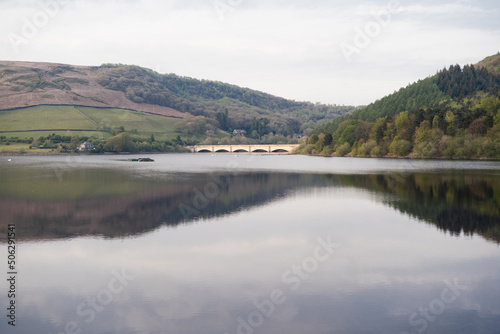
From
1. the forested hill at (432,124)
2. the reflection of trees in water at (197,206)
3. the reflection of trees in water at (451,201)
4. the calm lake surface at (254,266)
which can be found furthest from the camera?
the forested hill at (432,124)

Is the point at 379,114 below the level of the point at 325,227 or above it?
above

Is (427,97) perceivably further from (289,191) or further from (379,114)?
(289,191)

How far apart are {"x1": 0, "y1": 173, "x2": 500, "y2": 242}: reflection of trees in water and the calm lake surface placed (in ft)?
0.51

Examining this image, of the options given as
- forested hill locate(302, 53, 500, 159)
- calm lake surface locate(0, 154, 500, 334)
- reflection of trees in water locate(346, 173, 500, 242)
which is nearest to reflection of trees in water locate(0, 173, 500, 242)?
reflection of trees in water locate(346, 173, 500, 242)

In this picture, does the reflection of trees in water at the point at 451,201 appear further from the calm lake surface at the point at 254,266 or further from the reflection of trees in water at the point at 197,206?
the calm lake surface at the point at 254,266

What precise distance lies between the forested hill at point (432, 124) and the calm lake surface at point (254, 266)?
75.5 m

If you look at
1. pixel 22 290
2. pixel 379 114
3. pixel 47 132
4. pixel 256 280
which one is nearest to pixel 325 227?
pixel 256 280

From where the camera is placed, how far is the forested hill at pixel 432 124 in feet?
344

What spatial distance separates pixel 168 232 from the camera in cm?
2522

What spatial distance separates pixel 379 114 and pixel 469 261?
15811 centimetres

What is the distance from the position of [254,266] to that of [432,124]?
362ft

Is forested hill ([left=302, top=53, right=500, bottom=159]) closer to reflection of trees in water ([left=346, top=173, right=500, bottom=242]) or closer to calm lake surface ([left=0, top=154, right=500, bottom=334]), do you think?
reflection of trees in water ([left=346, top=173, right=500, bottom=242])

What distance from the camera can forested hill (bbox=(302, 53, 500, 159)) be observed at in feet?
344

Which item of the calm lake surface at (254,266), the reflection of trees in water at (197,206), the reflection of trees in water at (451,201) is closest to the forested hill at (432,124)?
the reflection of trees in water at (451,201)
